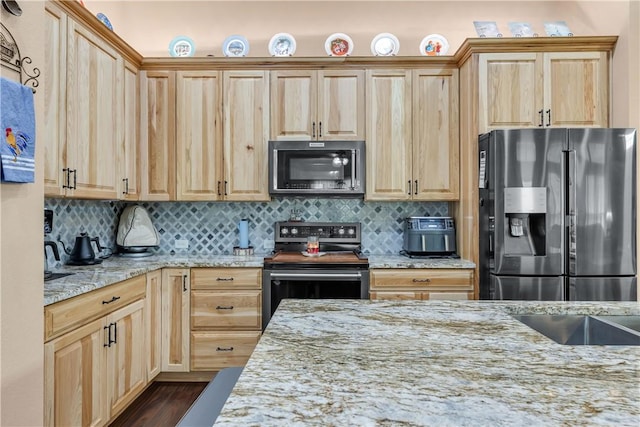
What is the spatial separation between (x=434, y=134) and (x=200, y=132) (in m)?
1.83

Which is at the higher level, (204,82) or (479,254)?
(204,82)

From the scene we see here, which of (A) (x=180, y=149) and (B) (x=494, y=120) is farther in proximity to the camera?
(A) (x=180, y=149)

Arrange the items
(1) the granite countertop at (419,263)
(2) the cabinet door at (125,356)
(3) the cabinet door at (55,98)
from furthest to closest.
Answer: (1) the granite countertop at (419,263) → (2) the cabinet door at (125,356) → (3) the cabinet door at (55,98)

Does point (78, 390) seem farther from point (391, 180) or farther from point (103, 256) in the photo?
point (391, 180)

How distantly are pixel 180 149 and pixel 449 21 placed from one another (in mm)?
2530

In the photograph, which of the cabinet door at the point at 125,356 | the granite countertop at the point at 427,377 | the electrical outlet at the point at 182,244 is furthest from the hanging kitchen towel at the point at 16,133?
the electrical outlet at the point at 182,244

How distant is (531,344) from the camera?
42.9 inches

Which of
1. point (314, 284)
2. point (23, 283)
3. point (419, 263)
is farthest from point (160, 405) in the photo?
point (419, 263)

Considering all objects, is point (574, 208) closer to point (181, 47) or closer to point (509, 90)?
point (509, 90)

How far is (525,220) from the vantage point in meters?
2.72

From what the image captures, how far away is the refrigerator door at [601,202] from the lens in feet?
8.64

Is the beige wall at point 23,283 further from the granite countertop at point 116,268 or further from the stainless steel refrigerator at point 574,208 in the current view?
the stainless steel refrigerator at point 574,208

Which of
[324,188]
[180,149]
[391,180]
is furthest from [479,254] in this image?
[180,149]

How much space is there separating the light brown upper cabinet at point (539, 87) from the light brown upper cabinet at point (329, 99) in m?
0.91
